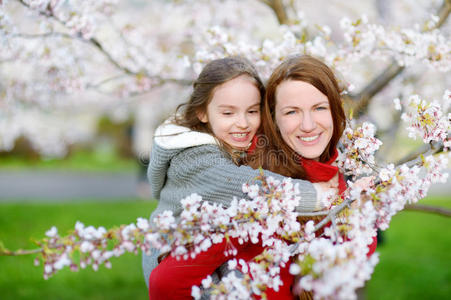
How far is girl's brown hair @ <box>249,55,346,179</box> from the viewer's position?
80.5 inches

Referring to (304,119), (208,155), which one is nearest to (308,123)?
(304,119)

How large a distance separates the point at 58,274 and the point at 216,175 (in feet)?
13.0

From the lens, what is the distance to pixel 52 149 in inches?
500

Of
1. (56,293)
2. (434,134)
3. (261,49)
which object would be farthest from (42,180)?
(434,134)

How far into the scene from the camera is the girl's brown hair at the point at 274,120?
2.04 m

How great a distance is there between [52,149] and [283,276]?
11.9m

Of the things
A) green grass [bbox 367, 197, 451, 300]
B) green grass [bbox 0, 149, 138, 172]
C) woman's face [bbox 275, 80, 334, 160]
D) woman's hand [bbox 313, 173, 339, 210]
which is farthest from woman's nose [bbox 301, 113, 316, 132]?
green grass [bbox 0, 149, 138, 172]

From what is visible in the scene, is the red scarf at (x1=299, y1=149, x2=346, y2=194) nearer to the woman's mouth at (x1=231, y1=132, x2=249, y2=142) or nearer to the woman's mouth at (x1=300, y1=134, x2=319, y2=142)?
the woman's mouth at (x1=300, y1=134, x2=319, y2=142)

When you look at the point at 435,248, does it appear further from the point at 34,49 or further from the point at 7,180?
the point at 7,180

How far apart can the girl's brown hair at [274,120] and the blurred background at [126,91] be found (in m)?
0.61

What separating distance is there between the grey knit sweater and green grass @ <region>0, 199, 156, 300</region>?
2.81 metres

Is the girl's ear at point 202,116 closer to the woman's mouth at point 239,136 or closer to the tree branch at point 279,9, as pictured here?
the woman's mouth at point 239,136

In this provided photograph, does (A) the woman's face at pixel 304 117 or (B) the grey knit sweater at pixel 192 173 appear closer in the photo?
(B) the grey knit sweater at pixel 192 173

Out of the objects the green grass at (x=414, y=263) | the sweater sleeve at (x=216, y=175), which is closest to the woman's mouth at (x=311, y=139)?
the sweater sleeve at (x=216, y=175)
